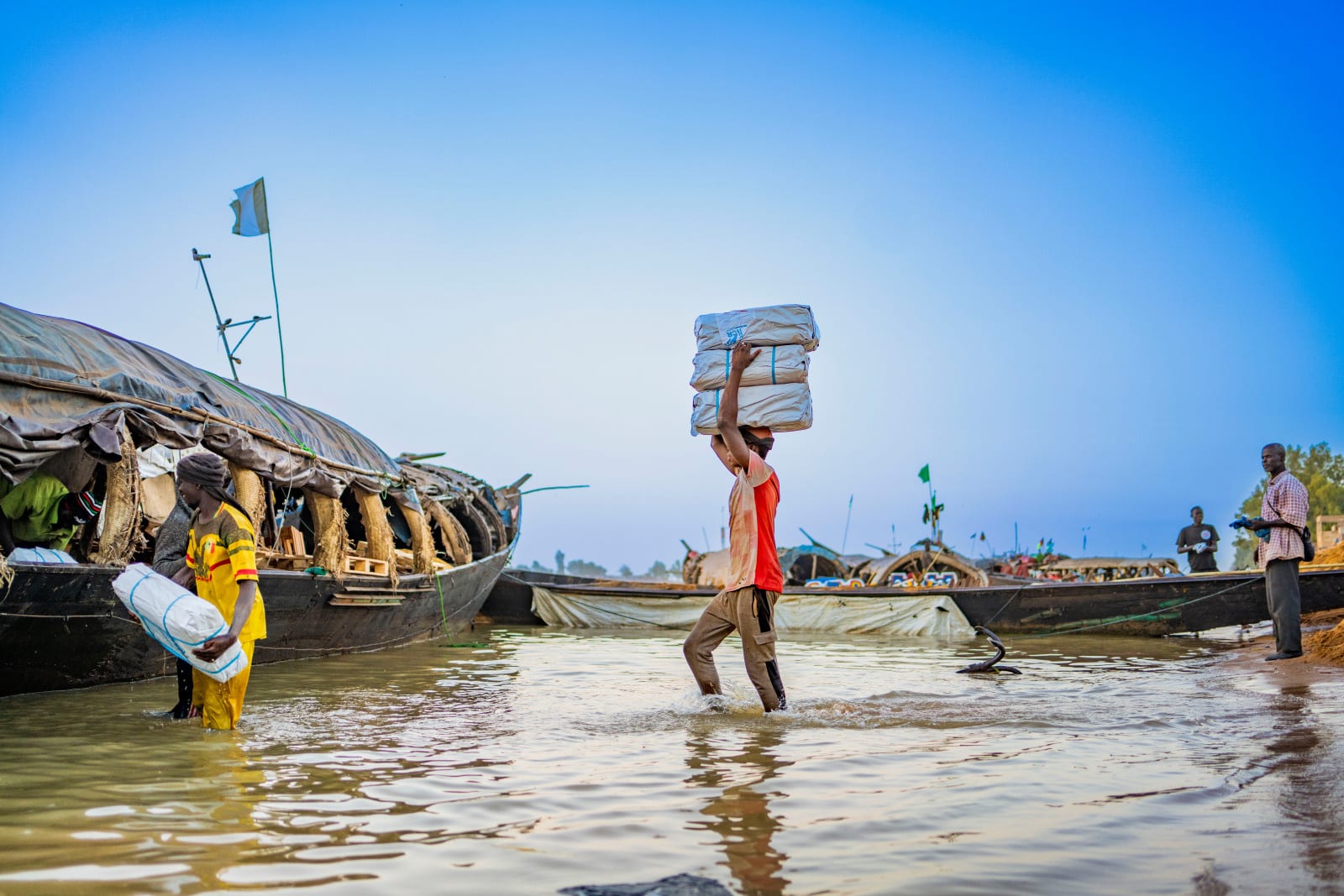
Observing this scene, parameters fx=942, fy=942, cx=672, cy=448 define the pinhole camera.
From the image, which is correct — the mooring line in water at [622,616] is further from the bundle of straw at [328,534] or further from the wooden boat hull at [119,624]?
the bundle of straw at [328,534]

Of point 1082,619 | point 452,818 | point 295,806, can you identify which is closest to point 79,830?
point 295,806

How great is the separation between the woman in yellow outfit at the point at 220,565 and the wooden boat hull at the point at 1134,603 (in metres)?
12.1

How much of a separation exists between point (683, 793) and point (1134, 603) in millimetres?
12400

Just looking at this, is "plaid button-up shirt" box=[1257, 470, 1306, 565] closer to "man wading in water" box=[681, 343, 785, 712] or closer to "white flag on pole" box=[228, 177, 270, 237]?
"man wading in water" box=[681, 343, 785, 712]

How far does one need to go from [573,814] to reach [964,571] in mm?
17728

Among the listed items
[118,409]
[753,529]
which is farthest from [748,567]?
[118,409]

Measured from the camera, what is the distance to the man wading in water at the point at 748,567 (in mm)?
5461

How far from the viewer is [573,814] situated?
3.30 m

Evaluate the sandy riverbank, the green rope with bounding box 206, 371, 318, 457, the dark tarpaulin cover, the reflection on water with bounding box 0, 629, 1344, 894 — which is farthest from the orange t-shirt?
the green rope with bounding box 206, 371, 318, 457

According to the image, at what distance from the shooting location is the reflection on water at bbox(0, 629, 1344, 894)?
265 centimetres

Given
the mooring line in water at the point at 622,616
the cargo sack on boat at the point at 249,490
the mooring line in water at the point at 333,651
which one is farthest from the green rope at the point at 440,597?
the mooring line in water at the point at 622,616

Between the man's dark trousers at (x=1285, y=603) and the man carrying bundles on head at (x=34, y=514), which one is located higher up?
the man carrying bundles on head at (x=34, y=514)

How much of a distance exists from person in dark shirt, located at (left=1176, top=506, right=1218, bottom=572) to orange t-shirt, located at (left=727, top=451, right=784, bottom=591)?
14.5 meters

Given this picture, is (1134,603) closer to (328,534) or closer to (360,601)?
(360,601)
